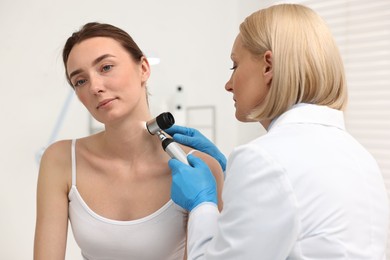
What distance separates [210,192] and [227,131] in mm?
1410

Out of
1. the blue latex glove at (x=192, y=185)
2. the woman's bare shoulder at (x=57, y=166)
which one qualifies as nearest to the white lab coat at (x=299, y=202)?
the blue latex glove at (x=192, y=185)

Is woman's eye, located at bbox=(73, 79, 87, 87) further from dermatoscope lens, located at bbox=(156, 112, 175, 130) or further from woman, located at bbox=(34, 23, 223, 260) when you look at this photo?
dermatoscope lens, located at bbox=(156, 112, 175, 130)

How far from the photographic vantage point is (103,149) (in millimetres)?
1277

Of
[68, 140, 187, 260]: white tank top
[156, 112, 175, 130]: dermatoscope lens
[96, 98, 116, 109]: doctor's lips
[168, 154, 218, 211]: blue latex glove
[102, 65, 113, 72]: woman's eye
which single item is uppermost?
[102, 65, 113, 72]: woman's eye

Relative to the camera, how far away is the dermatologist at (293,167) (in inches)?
27.5

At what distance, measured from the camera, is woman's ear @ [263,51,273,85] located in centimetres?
82

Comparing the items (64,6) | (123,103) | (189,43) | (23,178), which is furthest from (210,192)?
(189,43)

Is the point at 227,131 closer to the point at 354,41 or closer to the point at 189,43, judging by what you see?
the point at 189,43

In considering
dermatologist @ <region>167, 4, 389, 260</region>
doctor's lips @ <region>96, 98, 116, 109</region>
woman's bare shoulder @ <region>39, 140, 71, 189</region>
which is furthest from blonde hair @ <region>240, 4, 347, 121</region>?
woman's bare shoulder @ <region>39, 140, 71, 189</region>

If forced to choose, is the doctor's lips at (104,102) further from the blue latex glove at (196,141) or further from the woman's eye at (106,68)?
the blue latex glove at (196,141)

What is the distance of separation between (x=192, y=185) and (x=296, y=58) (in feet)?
1.31

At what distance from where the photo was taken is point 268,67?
83 centimetres

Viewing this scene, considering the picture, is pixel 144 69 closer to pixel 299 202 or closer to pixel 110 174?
pixel 110 174

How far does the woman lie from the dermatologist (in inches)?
11.5
